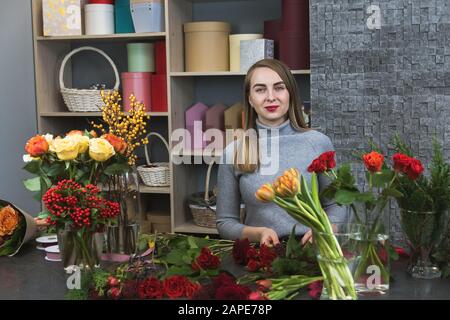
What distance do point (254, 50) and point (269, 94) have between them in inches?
42.1

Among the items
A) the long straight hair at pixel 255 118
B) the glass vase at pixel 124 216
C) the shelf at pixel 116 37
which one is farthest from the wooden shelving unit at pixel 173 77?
the glass vase at pixel 124 216

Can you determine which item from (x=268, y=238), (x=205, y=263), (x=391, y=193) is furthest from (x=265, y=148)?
(x=391, y=193)

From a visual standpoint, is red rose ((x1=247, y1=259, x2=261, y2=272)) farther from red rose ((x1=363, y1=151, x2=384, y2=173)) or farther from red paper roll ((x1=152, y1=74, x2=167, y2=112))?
red paper roll ((x1=152, y1=74, x2=167, y2=112))

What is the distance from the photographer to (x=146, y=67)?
326 cm

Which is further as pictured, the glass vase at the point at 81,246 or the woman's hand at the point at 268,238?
the woman's hand at the point at 268,238

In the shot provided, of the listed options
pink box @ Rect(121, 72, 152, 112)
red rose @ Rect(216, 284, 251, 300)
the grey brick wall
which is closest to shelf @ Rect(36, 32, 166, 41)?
pink box @ Rect(121, 72, 152, 112)

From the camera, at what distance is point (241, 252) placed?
1.47m

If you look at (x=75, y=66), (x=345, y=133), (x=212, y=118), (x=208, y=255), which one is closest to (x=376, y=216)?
(x=208, y=255)

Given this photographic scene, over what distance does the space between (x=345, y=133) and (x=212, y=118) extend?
80cm

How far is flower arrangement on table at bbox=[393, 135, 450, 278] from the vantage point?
4.20ft

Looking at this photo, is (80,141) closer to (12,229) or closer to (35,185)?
(35,185)

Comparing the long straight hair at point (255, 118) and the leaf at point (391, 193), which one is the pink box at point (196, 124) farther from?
the leaf at point (391, 193)

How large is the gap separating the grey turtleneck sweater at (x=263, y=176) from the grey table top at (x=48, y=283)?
1.87 feet

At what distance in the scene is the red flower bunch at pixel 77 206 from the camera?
4.40 ft
